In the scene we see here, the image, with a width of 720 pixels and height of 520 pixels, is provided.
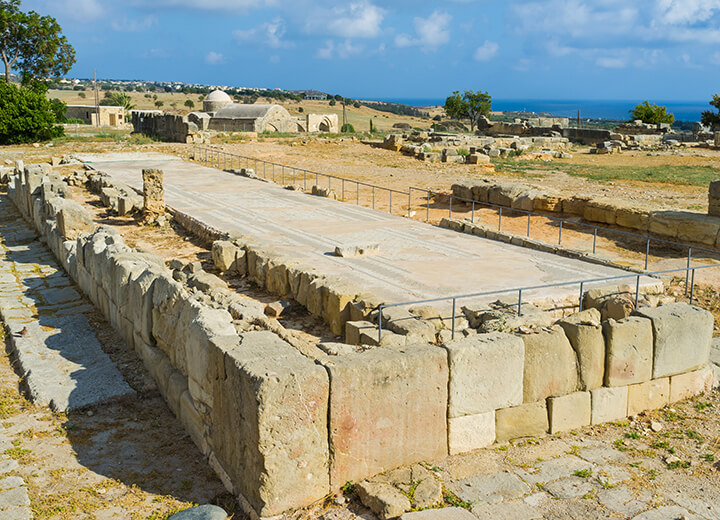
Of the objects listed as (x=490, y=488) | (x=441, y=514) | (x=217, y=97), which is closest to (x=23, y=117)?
(x=217, y=97)

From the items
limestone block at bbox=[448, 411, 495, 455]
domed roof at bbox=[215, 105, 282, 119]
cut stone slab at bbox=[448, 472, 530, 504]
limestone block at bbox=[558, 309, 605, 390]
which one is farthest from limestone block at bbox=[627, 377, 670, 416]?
domed roof at bbox=[215, 105, 282, 119]

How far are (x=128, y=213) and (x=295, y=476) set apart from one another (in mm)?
16986

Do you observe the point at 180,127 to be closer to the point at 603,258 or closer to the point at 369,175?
the point at 369,175

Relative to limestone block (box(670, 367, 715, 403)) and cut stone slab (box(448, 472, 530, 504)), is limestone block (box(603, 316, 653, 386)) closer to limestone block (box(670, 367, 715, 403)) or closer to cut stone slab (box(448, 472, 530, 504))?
limestone block (box(670, 367, 715, 403))

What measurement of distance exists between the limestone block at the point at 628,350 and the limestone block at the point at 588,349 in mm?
94

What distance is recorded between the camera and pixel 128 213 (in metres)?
21.2

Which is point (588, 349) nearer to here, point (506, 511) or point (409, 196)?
point (506, 511)

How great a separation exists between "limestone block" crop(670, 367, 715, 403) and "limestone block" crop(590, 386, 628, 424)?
33.4 inches

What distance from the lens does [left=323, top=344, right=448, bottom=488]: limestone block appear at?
602 cm

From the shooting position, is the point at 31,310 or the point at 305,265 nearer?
the point at 31,310

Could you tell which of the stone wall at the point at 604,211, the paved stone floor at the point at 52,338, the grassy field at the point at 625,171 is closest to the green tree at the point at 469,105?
the grassy field at the point at 625,171

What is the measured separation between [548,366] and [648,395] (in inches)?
64.6

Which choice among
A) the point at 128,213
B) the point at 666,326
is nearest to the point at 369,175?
the point at 128,213

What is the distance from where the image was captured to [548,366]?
284 inches
